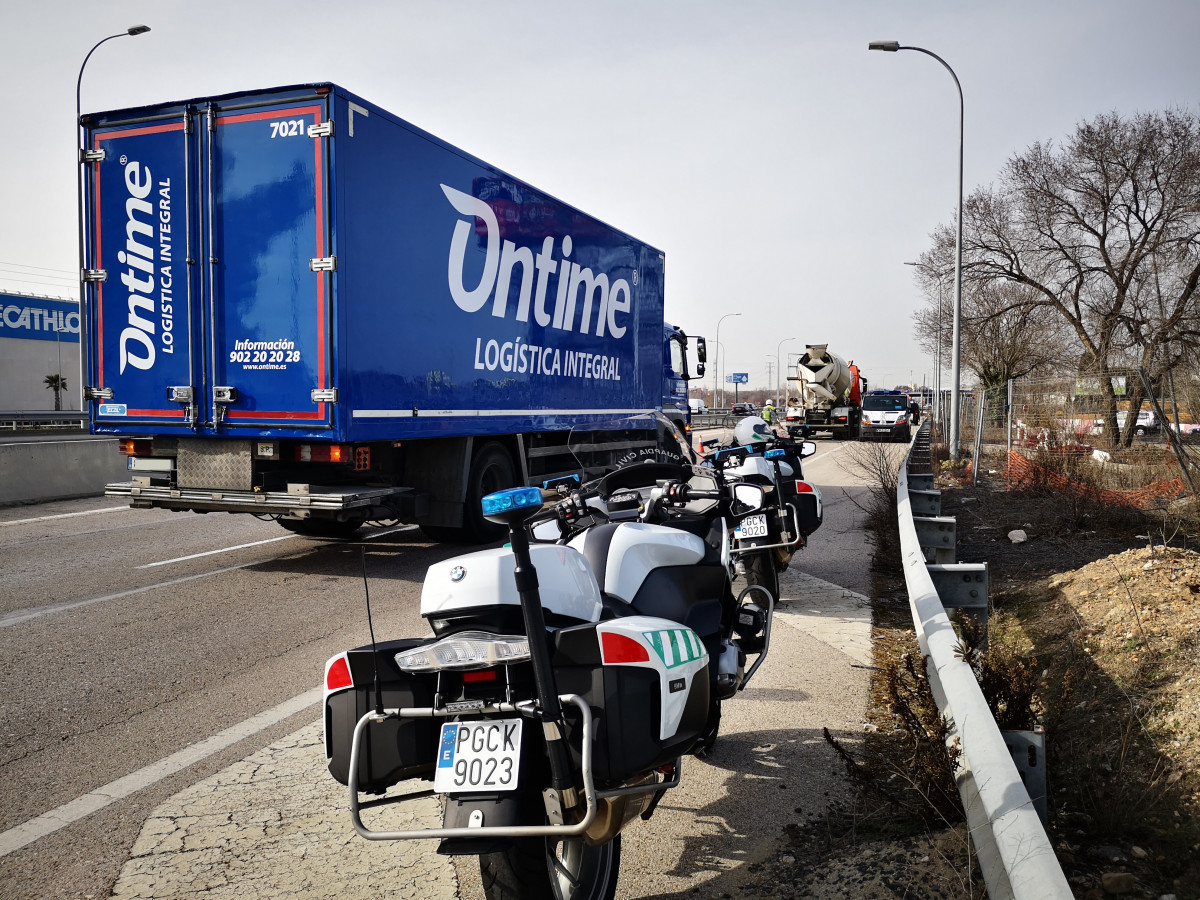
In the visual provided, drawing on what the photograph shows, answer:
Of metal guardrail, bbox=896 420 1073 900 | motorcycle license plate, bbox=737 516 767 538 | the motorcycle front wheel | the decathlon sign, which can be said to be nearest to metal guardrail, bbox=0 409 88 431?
the decathlon sign

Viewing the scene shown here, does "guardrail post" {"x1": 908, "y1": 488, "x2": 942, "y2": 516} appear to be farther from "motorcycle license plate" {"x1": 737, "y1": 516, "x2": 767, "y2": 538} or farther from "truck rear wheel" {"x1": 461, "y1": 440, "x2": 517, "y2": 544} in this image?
"truck rear wheel" {"x1": 461, "y1": 440, "x2": 517, "y2": 544}

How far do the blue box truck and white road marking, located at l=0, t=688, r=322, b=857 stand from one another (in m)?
3.56

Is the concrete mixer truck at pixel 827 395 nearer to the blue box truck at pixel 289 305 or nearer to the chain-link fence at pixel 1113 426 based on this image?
the chain-link fence at pixel 1113 426

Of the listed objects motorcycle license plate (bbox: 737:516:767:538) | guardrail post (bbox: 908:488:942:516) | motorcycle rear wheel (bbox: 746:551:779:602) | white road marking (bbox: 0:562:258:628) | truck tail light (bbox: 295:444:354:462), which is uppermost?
truck tail light (bbox: 295:444:354:462)

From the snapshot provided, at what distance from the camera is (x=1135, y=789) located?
11.3ft

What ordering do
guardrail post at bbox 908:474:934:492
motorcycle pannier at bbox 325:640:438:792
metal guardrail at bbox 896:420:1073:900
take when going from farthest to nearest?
1. guardrail post at bbox 908:474:934:492
2. motorcycle pannier at bbox 325:640:438:792
3. metal guardrail at bbox 896:420:1073:900

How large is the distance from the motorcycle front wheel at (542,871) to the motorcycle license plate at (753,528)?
378 centimetres

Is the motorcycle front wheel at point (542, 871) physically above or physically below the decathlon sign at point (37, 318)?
below

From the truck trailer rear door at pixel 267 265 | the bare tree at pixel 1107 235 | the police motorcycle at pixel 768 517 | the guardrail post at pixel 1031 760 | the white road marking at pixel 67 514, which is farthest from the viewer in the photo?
the bare tree at pixel 1107 235

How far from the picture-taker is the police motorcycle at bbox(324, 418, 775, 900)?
235 cm

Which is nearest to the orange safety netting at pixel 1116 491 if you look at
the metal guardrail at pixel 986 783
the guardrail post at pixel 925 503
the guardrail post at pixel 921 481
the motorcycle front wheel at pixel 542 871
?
the guardrail post at pixel 921 481

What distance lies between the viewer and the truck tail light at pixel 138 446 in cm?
905

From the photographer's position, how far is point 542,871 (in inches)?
96.1

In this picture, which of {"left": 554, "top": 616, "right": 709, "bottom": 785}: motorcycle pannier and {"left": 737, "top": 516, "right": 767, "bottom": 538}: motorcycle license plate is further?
{"left": 737, "top": 516, "right": 767, "bottom": 538}: motorcycle license plate
